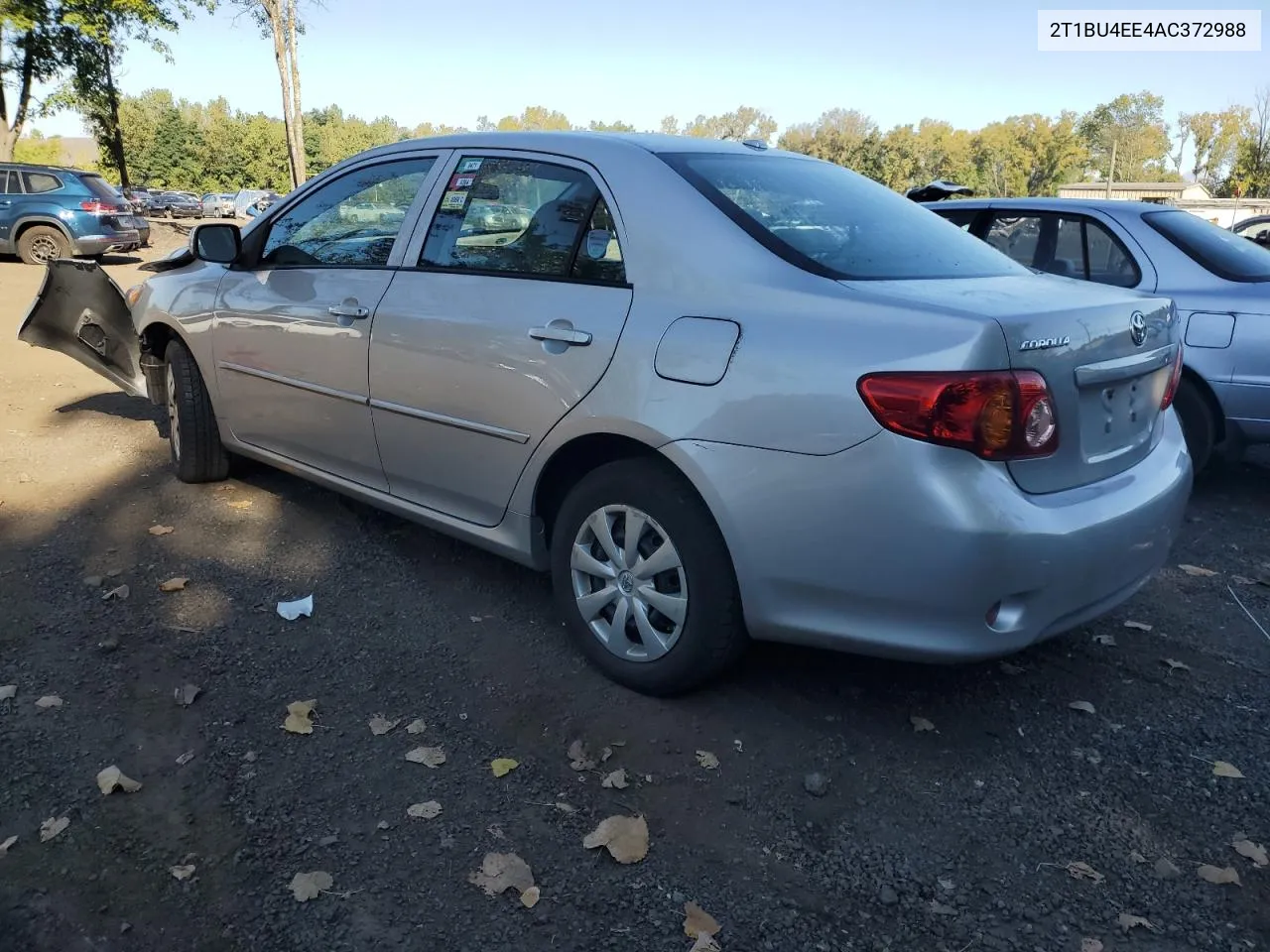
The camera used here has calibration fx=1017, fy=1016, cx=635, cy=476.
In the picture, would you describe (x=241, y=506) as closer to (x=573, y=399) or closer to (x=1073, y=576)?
(x=573, y=399)

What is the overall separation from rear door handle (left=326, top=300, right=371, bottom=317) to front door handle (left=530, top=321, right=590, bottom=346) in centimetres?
93

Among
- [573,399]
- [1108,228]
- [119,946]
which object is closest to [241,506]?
[573,399]

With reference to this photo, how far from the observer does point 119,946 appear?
218 centimetres

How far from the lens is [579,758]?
2.92 m

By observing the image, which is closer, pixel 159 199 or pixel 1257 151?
pixel 159 199

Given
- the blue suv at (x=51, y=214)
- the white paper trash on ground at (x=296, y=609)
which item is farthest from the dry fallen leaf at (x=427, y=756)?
the blue suv at (x=51, y=214)

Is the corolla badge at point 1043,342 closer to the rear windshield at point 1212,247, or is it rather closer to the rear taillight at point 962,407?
the rear taillight at point 962,407

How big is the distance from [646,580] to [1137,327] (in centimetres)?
161

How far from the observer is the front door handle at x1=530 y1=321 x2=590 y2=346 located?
3.13 meters

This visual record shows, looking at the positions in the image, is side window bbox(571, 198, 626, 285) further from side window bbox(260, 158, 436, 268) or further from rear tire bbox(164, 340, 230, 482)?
rear tire bbox(164, 340, 230, 482)

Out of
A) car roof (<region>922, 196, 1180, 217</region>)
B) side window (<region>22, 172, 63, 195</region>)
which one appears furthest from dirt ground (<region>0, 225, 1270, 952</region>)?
side window (<region>22, 172, 63, 195</region>)

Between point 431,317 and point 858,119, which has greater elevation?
point 858,119

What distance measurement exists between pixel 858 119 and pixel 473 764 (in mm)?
116470

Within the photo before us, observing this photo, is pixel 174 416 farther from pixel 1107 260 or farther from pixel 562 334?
pixel 1107 260
